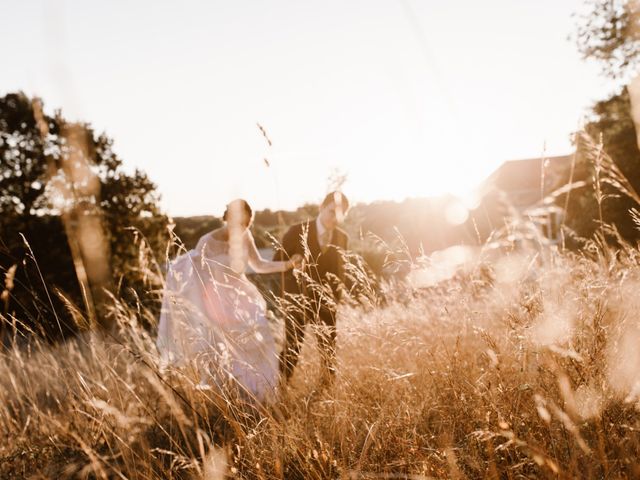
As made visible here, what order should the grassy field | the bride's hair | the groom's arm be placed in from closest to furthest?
the grassy field < the bride's hair < the groom's arm

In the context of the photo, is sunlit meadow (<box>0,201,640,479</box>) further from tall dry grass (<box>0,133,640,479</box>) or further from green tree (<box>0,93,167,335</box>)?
green tree (<box>0,93,167,335</box>)

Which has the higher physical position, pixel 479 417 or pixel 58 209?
pixel 58 209

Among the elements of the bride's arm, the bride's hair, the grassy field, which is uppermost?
the bride's hair

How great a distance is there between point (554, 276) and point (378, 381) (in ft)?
4.21

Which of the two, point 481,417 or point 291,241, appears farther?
point 291,241

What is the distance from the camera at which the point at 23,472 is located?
2637mm

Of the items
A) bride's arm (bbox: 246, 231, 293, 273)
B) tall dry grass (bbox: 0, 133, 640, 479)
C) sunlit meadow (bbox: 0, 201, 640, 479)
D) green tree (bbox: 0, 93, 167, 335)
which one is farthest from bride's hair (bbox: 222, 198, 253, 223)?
A: green tree (bbox: 0, 93, 167, 335)

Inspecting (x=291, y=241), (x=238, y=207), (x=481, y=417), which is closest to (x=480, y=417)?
(x=481, y=417)

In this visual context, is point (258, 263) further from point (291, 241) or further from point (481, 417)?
point (481, 417)

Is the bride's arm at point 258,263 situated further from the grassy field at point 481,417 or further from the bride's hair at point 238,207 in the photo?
the grassy field at point 481,417

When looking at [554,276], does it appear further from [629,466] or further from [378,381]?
[629,466]

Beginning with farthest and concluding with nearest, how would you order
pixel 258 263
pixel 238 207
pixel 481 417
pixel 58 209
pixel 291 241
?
pixel 58 209 < pixel 258 263 < pixel 291 241 < pixel 238 207 < pixel 481 417

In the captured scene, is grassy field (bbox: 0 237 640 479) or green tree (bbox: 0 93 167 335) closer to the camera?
grassy field (bbox: 0 237 640 479)

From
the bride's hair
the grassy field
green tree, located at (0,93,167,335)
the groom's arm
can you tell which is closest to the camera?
the grassy field
